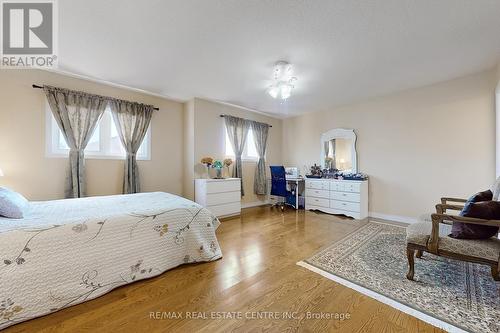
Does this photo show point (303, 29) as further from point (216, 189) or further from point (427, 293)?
point (216, 189)

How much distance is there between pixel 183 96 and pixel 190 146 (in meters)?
0.99

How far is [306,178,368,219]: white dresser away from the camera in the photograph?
4059 millimetres

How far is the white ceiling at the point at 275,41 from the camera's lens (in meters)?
1.79

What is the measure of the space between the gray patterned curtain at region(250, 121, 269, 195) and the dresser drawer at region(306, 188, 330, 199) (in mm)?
1123

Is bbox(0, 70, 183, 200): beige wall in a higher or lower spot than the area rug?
→ higher

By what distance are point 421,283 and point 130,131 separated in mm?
4353

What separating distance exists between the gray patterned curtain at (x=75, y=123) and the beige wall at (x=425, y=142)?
4.76 m

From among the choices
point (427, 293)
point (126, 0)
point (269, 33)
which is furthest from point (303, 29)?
point (427, 293)

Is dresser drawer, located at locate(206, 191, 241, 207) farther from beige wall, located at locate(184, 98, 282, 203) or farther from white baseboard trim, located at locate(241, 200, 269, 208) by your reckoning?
white baseboard trim, located at locate(241, 200, 269, 208)

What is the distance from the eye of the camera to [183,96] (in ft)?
13.4

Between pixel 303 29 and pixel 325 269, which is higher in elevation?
pixel 303 29

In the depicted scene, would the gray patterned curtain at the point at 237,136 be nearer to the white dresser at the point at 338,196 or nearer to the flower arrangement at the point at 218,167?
the flower arrangement at the point at 218,167

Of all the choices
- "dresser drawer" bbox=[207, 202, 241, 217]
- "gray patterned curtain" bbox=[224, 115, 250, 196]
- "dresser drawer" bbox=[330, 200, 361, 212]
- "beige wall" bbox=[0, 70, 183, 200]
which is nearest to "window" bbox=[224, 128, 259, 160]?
"gray patterned curtain" bbox=[224, 115, 250, 196]

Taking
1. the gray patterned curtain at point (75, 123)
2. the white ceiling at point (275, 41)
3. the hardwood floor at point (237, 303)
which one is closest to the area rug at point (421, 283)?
the hardwood floor at point (237, 303)
